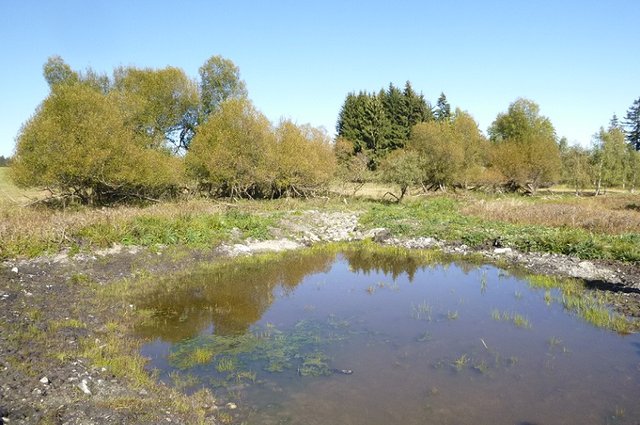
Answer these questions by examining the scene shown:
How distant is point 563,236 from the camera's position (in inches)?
832

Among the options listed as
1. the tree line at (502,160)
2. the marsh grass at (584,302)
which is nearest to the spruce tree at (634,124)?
the tree line at (502,160)

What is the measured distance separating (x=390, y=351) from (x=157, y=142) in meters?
39.7

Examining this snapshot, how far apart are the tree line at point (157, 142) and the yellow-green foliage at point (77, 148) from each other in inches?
2.7

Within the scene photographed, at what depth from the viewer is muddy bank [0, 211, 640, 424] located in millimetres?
7613

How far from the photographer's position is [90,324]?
40.2 feet

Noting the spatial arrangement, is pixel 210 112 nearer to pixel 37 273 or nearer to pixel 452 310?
pixel 37 273

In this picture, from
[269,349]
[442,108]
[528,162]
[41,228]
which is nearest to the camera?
[269,349]

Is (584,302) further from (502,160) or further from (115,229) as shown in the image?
(502,160)

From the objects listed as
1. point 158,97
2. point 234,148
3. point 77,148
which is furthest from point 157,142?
point 77,148

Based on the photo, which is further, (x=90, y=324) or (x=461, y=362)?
(x=90, y=324)

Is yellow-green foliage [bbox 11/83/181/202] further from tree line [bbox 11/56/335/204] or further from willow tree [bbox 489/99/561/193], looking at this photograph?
willow tree [bbox 489/99/561/193]

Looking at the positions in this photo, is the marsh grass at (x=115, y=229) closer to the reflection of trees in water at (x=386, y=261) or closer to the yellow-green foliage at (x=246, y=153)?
the reflection of trees in water at (x=386, y=261)

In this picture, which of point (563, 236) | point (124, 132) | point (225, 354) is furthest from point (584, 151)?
point (225, 354)

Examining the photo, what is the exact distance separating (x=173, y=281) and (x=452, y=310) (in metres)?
11.1
